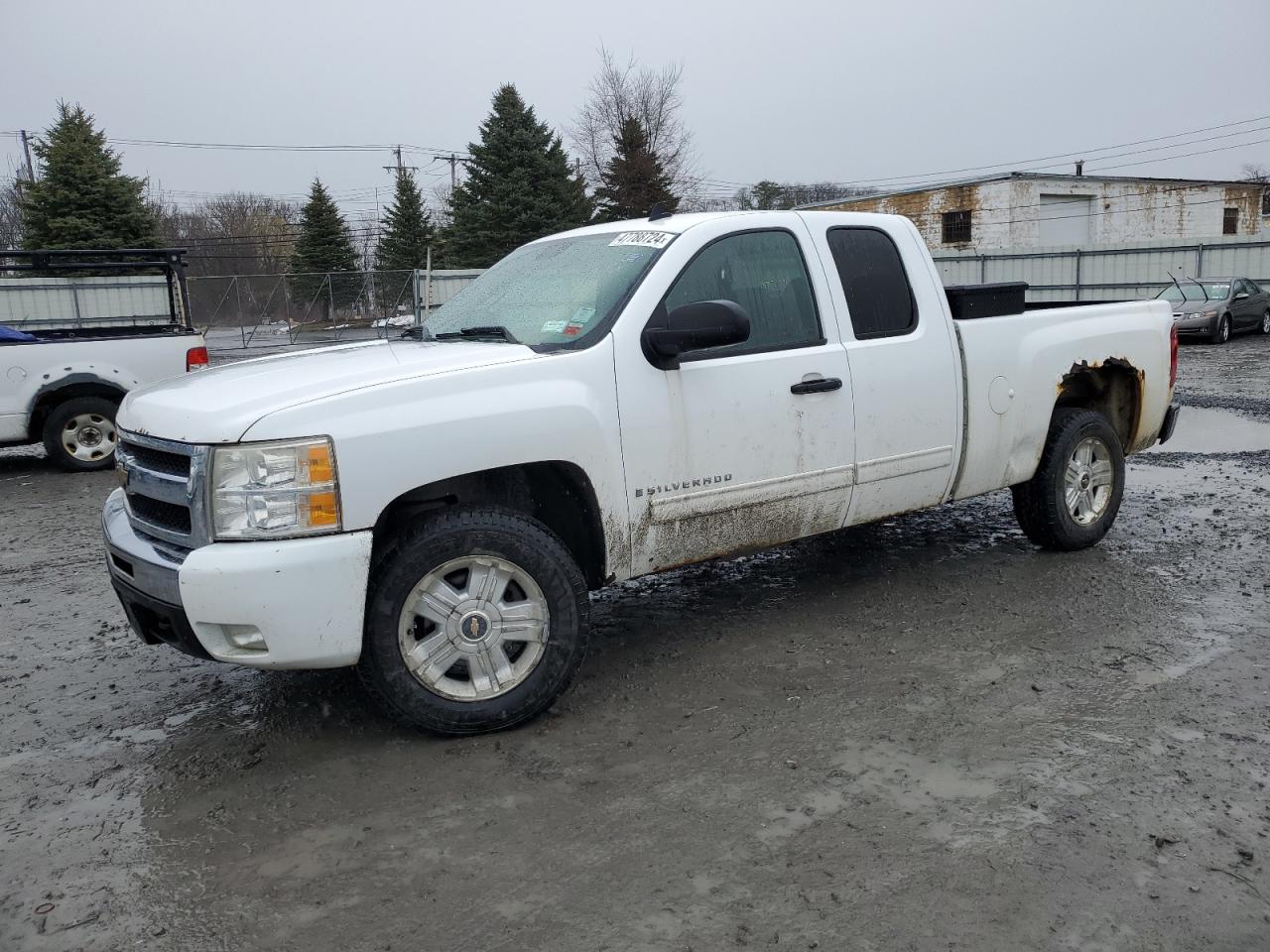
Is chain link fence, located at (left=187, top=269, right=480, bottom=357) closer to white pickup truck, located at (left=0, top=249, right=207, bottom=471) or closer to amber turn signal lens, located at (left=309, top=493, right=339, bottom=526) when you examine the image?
white pickup truck, located at (left=0, top=249, right=207, bottom=471)

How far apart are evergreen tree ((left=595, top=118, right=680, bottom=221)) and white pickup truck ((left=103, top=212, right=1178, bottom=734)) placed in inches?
1673

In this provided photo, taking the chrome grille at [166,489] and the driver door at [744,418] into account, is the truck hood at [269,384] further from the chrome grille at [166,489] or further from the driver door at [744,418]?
the driver door at [744,418]

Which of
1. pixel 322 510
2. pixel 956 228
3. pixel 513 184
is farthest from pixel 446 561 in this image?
pixel 956 228

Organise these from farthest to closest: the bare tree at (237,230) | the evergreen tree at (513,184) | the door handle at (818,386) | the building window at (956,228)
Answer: the bare tree at (237,230)
the building window at (956,228)
the evergreen tree at (513,184)
the door handle at (818,386)

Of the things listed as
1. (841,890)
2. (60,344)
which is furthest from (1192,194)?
(841,890)

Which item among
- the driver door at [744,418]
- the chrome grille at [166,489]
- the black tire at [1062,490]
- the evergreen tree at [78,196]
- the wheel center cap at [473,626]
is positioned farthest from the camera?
the evergreen tree at [78,196]

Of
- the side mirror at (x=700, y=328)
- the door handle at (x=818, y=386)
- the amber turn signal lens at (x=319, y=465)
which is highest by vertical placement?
the side mirror at (x=700, y=328)

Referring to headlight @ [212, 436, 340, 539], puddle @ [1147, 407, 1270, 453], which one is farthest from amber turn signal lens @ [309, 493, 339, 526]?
puddle @ [1147, 407, 1270, 453]

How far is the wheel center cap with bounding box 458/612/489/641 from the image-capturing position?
3.73 metres

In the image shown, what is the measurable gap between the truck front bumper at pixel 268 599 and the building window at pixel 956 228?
44.1 metres

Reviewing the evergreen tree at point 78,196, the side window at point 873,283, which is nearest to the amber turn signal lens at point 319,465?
the side window at point 873,283

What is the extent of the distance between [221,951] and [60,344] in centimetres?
852

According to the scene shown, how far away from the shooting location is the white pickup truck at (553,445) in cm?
342

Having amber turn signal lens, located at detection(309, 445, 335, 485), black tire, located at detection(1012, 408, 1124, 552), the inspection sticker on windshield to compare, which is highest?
the inspection sticker on windshield
